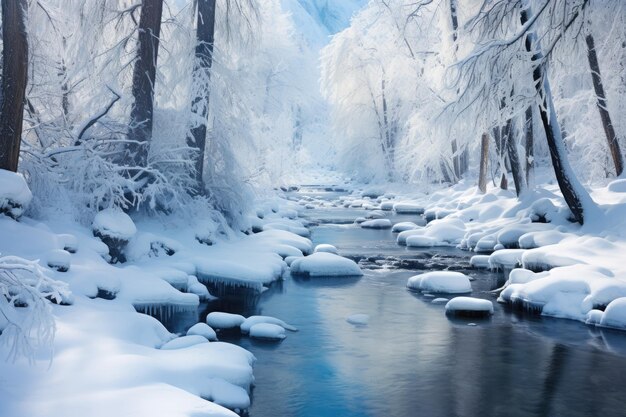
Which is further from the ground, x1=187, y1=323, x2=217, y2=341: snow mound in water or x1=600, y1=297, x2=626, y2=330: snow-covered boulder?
x1=600, y1=297, x2=626, y2=330: snow-covered boulder

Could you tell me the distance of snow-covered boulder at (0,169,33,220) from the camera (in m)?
8.64

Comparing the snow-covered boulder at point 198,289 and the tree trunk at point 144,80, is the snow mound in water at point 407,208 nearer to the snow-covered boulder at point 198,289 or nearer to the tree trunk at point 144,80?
the tree trunk at point 144,80

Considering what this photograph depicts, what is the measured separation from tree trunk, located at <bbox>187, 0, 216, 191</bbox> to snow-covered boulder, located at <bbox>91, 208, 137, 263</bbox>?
130 inches

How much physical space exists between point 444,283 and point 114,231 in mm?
5952

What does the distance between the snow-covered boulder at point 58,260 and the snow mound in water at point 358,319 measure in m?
4.22

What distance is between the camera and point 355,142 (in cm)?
3747

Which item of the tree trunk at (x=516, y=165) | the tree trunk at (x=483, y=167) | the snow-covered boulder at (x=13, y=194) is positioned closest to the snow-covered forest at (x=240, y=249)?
the snow-covered boulder at (x=13, y=194)

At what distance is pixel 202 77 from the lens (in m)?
14.1

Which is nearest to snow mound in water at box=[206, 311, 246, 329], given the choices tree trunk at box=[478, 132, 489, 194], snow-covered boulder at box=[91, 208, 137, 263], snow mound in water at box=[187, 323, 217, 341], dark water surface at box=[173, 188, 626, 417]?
dark water surface at box=[173, 188, 626, 417]

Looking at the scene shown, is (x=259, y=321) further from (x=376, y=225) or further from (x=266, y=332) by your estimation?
(x=376, y=225)

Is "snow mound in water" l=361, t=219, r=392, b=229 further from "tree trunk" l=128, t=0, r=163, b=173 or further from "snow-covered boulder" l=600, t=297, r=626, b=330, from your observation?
"snow-covered boulder" l=600, t=297, r=626, b=330

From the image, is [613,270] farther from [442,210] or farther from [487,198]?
[442,210]

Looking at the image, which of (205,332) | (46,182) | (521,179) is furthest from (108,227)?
(521,179)

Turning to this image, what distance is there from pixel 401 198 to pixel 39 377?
26.3 metres
